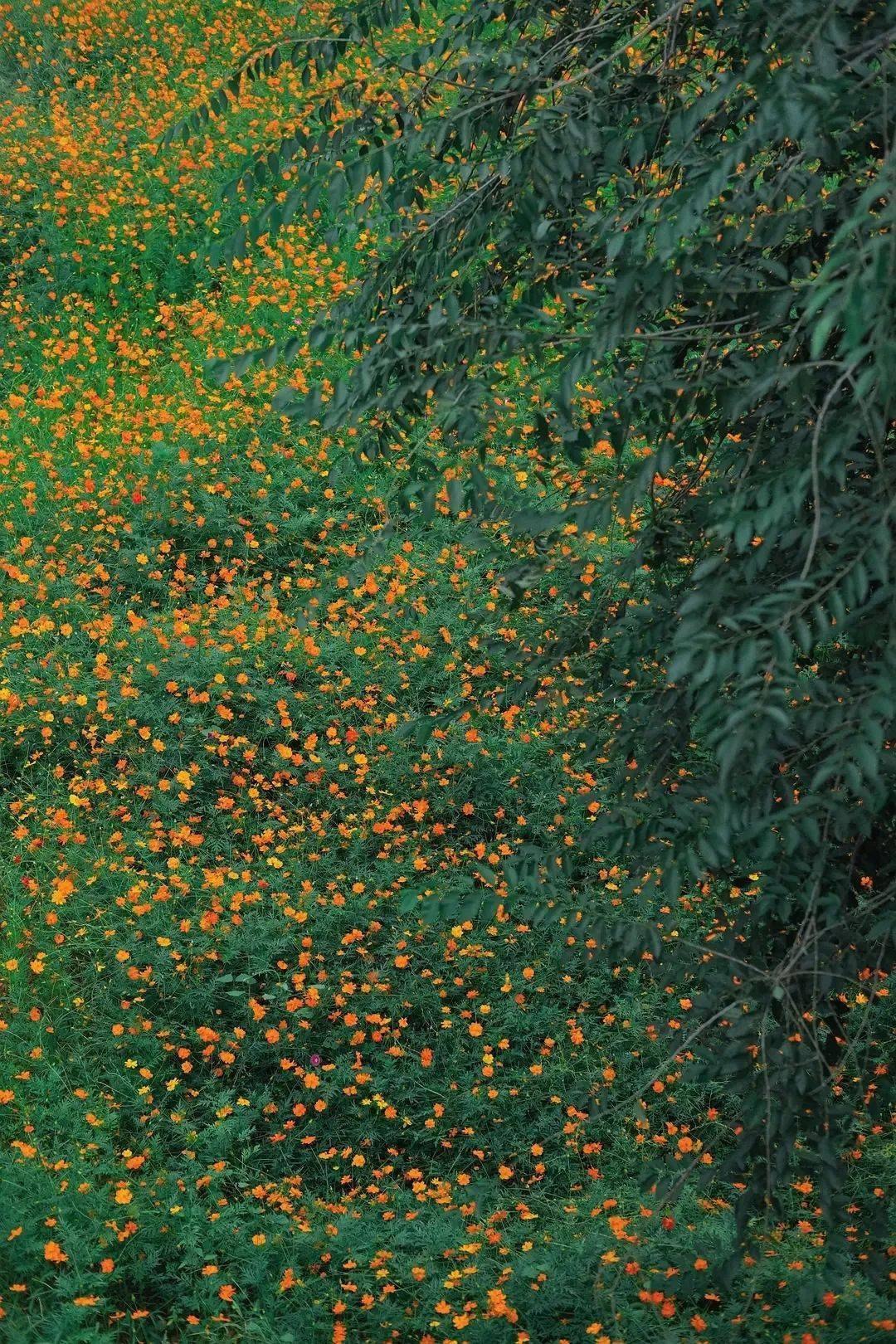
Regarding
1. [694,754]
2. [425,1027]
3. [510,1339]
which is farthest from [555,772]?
[510,1339]

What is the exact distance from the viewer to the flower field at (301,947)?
2.83 metres

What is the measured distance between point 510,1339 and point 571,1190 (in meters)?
0.80

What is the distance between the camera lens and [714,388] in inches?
79.3

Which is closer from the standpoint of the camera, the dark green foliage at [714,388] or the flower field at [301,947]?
the dark green foliage at [714,388]

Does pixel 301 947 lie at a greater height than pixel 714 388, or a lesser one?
lesser

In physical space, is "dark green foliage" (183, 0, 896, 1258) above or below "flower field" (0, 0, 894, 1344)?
above

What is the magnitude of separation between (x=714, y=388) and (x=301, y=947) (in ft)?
8.44

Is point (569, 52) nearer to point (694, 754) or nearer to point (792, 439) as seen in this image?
point (792, 439)

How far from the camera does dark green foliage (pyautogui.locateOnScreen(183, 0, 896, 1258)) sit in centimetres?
173

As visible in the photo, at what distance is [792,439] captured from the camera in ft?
6.87

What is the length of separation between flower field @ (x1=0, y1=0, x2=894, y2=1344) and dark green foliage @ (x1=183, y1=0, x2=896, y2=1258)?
17 centimetres

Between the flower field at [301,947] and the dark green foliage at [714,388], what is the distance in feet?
0.54

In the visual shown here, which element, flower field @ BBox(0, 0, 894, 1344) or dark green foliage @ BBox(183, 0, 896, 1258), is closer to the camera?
dark green foliage @ BBox(183, 0, 896, 1258)

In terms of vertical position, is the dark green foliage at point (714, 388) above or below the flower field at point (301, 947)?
above
